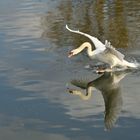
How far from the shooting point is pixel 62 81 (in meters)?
12.6

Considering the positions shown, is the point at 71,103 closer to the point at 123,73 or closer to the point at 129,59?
the point at 123,73

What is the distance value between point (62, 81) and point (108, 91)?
4.04 ft

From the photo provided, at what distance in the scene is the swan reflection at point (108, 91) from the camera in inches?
396

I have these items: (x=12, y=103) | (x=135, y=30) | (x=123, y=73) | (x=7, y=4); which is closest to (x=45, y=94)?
(x=12, y=103)

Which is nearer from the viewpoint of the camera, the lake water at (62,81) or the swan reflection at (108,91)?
the lake water at (62,81)

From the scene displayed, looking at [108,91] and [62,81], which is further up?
[108,91]

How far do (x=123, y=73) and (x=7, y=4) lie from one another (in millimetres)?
13499

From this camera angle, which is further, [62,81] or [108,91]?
[62,81]

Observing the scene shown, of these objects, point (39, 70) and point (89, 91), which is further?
point (39, 70)

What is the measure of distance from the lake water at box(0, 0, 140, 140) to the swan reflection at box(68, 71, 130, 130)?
0.02 metres

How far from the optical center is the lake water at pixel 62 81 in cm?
976

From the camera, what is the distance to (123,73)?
12.8 m

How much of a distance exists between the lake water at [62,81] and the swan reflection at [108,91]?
0.05 ft

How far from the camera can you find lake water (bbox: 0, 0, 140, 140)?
9.76 m
